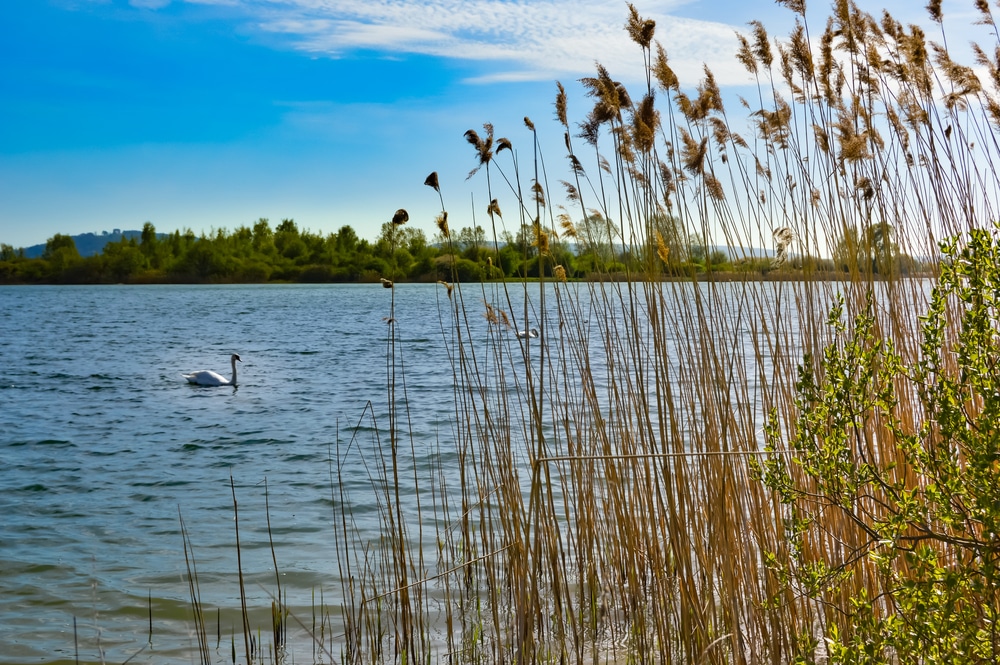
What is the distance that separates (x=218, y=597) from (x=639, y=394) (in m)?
2.45

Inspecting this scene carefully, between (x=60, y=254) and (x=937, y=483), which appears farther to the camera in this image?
(x=60, y=254)

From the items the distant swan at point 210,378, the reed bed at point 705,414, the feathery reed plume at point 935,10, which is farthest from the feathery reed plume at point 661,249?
the distant swan at point 210,378

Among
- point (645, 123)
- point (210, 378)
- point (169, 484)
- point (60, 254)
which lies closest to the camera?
point (645, 123)

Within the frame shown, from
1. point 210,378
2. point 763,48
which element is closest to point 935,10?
point 763,48

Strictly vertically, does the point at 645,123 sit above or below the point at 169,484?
above

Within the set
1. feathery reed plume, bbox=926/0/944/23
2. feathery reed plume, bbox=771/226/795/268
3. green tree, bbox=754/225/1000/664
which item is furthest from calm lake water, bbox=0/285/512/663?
feathery reed plume, bbox=926/0/944/23

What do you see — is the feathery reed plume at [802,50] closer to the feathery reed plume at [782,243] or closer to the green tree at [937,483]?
the feathery reed plume at [782,243]

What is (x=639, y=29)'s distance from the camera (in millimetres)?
2357

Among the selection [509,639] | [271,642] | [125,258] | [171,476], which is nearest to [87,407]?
[171,476]

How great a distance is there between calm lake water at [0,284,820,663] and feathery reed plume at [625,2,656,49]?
0.94m

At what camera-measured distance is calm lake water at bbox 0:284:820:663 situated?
347 centimetres

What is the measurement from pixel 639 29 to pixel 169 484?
512cm

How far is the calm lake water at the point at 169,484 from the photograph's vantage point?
3.47 metres

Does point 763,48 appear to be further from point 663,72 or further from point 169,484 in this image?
point 169,484
